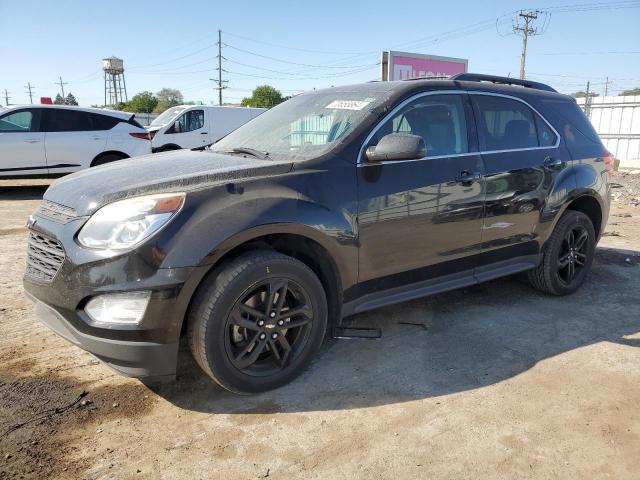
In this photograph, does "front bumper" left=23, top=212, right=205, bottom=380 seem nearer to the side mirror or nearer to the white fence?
the side mirror

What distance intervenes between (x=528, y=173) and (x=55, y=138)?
963 centimetres

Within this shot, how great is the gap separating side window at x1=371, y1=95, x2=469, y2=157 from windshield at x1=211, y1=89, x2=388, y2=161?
224mm

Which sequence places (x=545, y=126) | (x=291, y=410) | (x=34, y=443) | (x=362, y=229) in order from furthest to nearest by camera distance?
(x=545, y=126)
(x=362, y=229)
(x=291, y=410)
(x=34, y=443)

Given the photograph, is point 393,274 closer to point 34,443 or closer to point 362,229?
point 362,229

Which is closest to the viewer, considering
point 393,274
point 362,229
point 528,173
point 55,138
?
point 362,229

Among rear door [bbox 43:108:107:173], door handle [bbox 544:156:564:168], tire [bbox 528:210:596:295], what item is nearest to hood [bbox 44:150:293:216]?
door handle [bbox 544:156:564:168]

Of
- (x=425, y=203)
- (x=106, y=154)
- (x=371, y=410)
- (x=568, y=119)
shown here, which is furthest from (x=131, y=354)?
(x=106, y=154)

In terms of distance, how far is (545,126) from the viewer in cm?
442

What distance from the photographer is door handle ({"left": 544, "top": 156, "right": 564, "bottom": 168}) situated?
4289 mm

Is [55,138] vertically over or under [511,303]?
over

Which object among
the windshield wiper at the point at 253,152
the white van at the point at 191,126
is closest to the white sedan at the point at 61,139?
the white van at the point at 191,126

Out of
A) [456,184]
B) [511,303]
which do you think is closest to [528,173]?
[456,184]

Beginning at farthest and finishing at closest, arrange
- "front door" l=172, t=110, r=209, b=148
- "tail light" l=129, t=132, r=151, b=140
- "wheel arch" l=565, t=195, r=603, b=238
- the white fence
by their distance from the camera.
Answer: the white fence, "front door" l=172, t=110, r=209, b=148, "tail light" l=129, t=132, r=151, b=140, "wheel arch" l=565, t=195, r=603, b=238

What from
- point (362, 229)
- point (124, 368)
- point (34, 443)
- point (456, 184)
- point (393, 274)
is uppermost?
point (456, 184)
